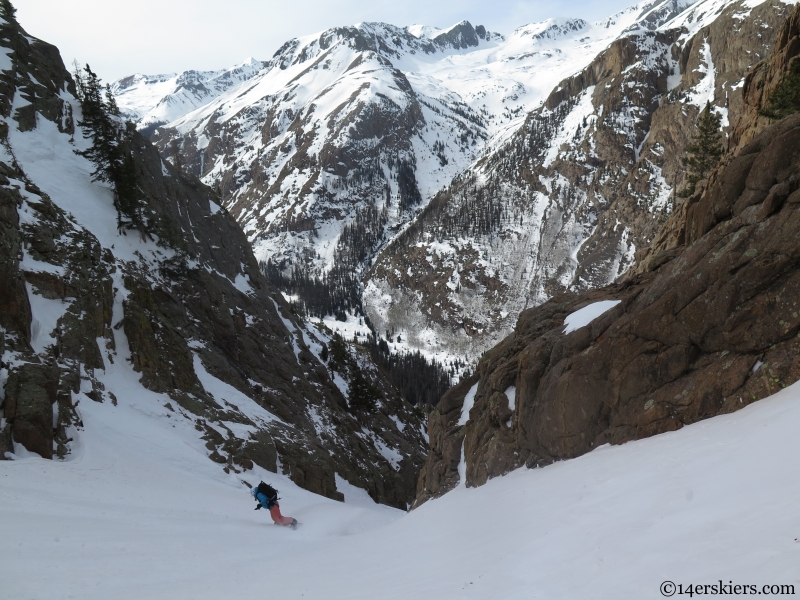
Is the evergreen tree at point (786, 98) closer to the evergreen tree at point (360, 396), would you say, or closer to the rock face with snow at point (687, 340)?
the rock face with snow at point (687, 340)

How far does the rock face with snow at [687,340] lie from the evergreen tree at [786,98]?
6440 millimetres

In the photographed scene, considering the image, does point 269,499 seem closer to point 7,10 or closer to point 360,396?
point 360,396

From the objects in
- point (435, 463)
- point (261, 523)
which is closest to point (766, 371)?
point (261, 523)

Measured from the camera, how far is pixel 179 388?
30.7 m

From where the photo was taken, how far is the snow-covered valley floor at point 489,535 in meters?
6.00

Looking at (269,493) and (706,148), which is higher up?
(706,148)

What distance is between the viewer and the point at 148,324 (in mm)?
31922

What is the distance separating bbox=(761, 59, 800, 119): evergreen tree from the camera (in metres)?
21.7

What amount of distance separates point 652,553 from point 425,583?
367 centimetres

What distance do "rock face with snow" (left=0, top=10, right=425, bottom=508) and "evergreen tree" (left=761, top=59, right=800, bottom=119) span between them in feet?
105

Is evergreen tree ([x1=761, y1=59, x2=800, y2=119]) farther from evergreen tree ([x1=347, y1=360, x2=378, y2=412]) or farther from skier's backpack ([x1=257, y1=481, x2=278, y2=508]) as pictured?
evergreen tree ([x1=347, y1=360, x2=378, y2=412])

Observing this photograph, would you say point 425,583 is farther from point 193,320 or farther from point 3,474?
point 193,320

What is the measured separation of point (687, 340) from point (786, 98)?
17152 millimetres

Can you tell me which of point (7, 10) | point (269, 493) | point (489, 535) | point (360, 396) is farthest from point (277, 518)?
point (7, 10)
